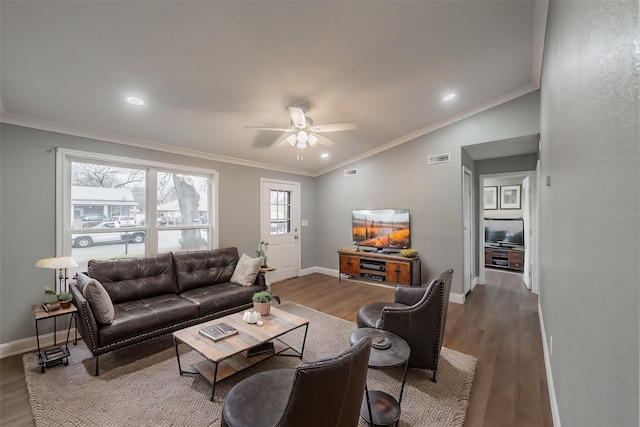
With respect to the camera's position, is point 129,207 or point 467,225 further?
point 467,225

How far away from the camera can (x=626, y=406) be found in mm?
675

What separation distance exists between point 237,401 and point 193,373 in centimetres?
126

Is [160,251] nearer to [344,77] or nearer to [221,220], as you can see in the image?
[221,220]

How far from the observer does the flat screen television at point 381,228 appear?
5000mm

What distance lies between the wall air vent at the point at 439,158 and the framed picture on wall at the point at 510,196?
12.5 ft

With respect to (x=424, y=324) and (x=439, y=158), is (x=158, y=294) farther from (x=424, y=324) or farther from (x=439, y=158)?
(x=439, y=158)

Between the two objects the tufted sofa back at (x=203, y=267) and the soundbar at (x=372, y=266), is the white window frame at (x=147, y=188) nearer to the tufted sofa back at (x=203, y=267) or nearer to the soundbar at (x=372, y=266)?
the tufted sofa back at (x=203, y=267)

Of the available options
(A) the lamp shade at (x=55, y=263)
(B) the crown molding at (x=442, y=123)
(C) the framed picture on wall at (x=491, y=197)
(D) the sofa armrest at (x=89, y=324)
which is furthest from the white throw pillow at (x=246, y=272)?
(C) the framed picture on wall at (x=491, y=197)

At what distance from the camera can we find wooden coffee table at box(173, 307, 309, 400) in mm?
2115

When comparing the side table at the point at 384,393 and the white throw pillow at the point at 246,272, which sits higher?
the white throw pillow at the point at 246,272

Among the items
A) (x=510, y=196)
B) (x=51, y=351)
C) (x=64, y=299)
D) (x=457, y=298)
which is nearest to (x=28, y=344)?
(x=51, y=351)

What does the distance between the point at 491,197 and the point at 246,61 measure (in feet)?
23.9

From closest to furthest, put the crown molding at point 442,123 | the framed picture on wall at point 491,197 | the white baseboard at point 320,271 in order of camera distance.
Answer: the crown molding at point 442,123 → the white baseboard at point 320,271 → the framed picture on wall at point 491,197

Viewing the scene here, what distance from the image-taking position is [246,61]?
7.88 feet
